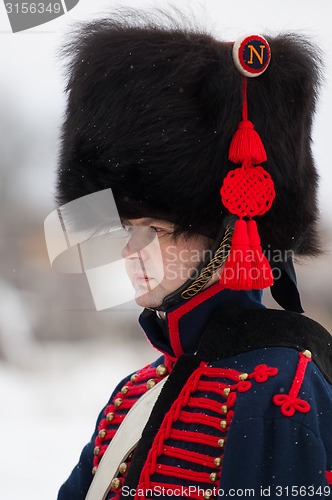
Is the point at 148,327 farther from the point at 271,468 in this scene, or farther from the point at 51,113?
the point at 51,113

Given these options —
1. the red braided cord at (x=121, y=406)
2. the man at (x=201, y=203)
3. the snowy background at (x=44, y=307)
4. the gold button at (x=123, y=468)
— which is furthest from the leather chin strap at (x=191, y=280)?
the snowy background at (x=44, y=307)

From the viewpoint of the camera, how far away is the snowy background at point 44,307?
4.03 metres

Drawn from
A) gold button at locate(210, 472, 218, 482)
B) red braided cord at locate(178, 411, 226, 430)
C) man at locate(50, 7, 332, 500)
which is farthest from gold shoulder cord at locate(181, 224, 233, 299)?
gold button at locate(210, 472, 218, 482)

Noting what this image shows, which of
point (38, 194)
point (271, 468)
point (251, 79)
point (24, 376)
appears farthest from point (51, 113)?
point (271, 468)

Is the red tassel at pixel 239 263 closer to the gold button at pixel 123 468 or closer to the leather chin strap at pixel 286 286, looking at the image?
the leather chin strap at pixel 286 286

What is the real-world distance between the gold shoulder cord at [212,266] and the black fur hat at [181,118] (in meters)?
0.03

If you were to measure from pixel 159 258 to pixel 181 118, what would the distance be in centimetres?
26

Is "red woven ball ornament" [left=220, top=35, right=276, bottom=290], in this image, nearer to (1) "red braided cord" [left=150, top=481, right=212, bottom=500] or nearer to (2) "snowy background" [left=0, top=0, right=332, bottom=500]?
(1) "red braided cord" [left=150, top=481, right=212, bottom=500]

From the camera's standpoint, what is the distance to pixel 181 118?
57.7 inches

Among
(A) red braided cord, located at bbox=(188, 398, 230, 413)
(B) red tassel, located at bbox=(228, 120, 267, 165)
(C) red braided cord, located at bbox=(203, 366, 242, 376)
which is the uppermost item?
(B) red tassel, located at bbox=(228, 120, 267, 165)

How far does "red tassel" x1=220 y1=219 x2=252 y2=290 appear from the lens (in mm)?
1419

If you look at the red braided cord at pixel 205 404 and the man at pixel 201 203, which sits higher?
the man at pixel 201 203

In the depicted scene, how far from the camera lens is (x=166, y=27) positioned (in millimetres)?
1513

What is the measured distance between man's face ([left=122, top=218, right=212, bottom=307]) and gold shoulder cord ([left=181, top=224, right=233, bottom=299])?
18mm
